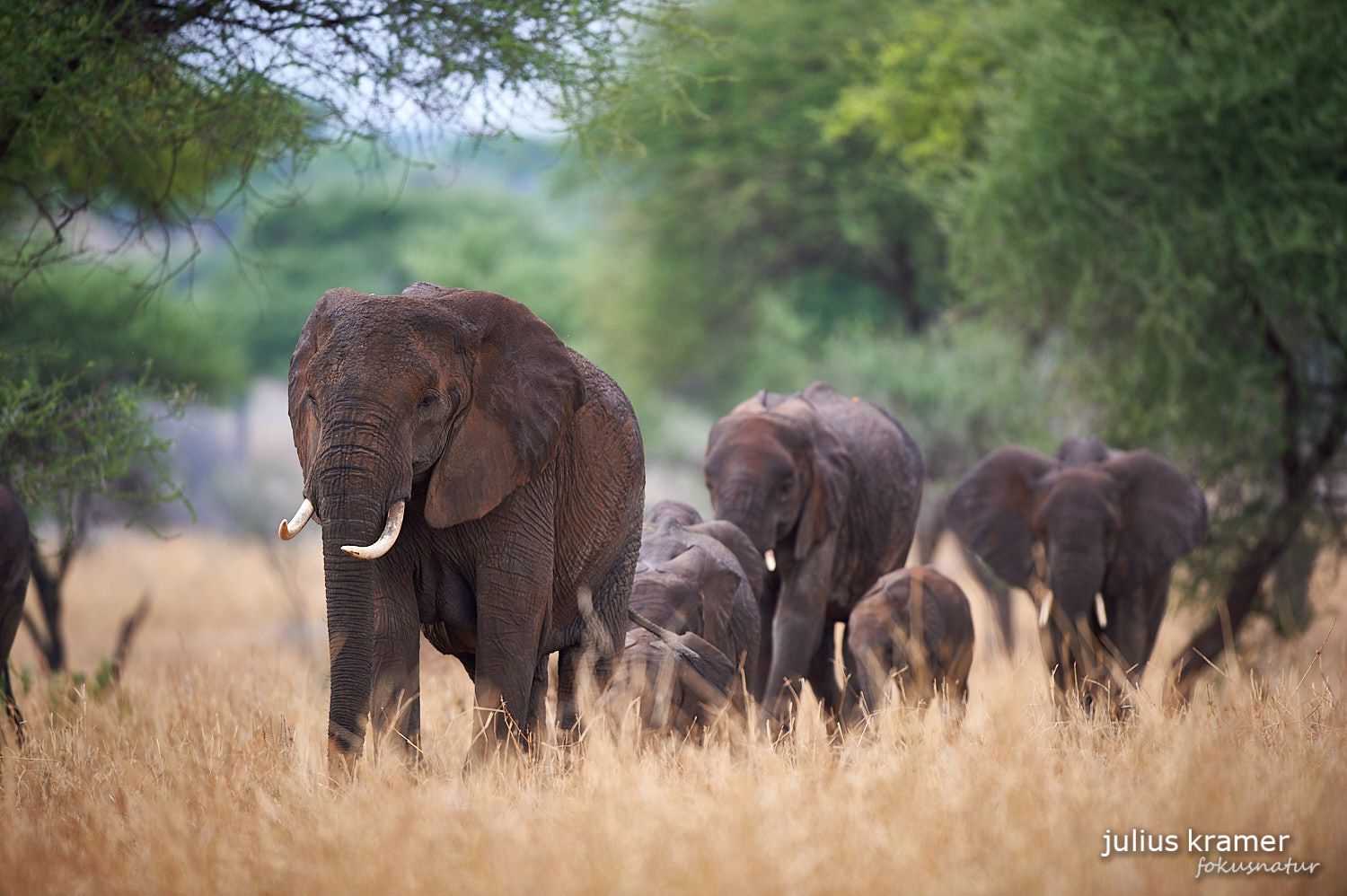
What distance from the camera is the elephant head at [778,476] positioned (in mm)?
8758

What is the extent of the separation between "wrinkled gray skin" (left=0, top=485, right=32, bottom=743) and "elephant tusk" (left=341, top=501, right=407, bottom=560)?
3.19 metres

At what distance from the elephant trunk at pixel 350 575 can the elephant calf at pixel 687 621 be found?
1.29 metres

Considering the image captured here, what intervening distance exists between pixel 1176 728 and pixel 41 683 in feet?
27.2

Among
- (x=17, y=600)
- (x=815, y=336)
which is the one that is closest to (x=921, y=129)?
(x=815, y=336)

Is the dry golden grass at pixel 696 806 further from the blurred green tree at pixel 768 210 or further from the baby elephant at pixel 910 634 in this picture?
the blurred green tree at pixel 768 210

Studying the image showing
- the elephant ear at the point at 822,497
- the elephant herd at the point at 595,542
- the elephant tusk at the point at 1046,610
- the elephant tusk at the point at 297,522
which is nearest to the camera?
the elephant tusk at the point at 297,522

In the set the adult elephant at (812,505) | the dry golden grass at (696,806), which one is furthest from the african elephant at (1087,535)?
the dry golden grass at (696,806)

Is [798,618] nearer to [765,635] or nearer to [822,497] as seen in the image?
[765,635]

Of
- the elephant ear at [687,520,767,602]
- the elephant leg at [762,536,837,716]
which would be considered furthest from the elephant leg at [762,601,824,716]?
the elephant ear at [687,520,767,602]

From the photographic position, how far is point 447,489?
5324 millimetres

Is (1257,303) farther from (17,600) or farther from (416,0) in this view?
(17,600)

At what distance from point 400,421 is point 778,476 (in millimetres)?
4135

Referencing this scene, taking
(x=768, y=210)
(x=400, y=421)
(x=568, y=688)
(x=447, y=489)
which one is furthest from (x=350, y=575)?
(x=768, y=210)

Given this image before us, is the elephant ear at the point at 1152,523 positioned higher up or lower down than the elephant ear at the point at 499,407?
lower down
